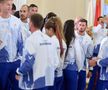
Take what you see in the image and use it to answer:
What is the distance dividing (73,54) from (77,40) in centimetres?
28

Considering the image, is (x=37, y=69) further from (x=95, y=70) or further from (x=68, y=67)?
(x=95, y=70)

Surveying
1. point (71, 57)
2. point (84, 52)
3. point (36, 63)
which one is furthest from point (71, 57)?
point (36, 63)

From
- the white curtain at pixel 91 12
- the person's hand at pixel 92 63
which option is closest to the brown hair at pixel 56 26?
the person's hand at pixel 92 63

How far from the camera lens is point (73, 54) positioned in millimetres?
5242

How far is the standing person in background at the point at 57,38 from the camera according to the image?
476 centimetres

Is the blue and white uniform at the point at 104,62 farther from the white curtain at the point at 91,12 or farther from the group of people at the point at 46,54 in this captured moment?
the white curtain at the point at 91,12

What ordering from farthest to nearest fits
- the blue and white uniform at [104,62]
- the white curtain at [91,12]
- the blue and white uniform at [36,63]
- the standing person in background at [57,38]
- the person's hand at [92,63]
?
the white curtain at [91,12] → the person's hand at [92,63] → the blue and white uniform at [104,62] → the standing person in background at [57,38] → the blue and white uniform at [36,63]

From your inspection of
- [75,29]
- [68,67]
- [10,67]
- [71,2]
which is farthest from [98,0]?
[10,67]

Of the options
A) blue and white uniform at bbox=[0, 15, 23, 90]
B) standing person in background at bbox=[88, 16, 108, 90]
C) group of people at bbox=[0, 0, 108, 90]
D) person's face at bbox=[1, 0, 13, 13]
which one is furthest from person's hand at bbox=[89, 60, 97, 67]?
person's face at bbox=[1, 0, 13, 13]

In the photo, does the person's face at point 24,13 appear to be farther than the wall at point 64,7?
No

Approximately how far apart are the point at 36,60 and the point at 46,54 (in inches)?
7.0

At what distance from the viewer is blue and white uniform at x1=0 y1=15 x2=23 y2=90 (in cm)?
447

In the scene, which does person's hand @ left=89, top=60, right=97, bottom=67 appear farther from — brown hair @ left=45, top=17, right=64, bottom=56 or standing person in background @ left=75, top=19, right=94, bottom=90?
brown hair @ left=45, top=17, right=64, bottom=56

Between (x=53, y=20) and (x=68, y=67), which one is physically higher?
(x=53, y=20)
